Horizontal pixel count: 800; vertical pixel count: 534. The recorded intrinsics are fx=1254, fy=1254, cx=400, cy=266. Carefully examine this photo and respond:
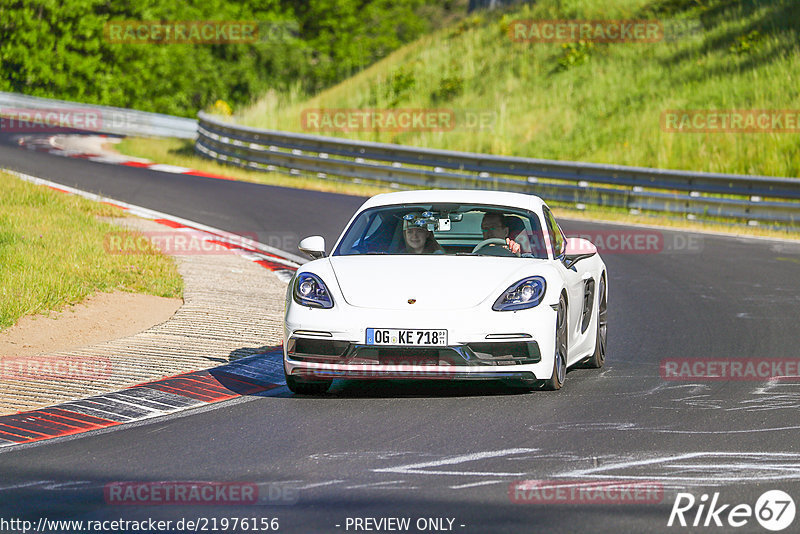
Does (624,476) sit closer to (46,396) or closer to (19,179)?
(46,396)

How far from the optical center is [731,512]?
17.6ft

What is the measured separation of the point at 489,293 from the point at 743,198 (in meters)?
14.7

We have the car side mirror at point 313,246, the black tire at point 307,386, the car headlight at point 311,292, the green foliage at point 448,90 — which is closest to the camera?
the car headlight at point 311,292

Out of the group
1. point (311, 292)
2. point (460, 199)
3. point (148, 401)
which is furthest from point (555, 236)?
point (148, 401)

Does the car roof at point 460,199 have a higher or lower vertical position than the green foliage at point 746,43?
lower

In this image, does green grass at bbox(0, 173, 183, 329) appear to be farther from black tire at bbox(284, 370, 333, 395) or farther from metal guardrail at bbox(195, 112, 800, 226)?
metal guardrail at bbox(195, 112, 800, 226)

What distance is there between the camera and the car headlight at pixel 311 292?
8141 mm

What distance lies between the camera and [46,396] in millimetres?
8266

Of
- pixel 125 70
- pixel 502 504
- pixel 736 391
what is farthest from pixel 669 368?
pixel 125 70

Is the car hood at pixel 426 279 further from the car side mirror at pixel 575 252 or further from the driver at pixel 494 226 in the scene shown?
the driver at pixel 494 226

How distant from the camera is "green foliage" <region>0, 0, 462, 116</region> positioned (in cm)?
5391

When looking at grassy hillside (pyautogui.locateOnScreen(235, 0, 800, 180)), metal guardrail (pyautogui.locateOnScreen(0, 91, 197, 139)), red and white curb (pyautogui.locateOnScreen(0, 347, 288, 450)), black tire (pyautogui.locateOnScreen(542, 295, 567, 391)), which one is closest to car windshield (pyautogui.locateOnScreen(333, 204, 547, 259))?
black tire (pyautogui.locateOnScreen(542, 295, 567, 391))

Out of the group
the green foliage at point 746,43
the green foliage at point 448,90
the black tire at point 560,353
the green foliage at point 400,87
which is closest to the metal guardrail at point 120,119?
the green foliage at point 400,87

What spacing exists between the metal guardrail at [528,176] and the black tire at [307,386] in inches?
557
